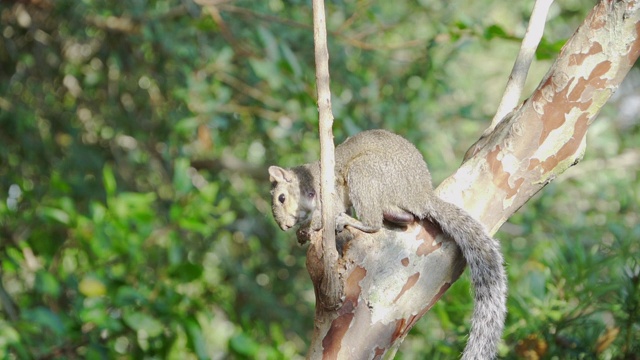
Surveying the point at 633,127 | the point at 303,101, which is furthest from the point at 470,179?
the point at 633,127

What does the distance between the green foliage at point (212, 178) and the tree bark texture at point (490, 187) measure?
24.0 inches

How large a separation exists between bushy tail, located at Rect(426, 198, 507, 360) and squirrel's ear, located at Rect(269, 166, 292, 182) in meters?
0.78

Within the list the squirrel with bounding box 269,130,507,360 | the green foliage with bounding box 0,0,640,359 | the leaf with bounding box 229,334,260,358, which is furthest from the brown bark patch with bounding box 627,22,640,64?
the leaf with bounding box 229,334,260,358

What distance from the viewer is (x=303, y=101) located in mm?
2896

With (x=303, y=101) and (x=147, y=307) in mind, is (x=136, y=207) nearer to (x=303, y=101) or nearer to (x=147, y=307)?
(x=147, y=307)

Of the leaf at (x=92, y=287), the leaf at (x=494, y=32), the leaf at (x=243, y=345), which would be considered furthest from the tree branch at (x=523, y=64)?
the leaf at (x=92, y=287)

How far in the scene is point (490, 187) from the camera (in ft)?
5.30

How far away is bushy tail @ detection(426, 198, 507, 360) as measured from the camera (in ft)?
5.39

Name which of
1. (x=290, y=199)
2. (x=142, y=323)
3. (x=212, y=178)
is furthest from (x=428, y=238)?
(x=212, y=178)

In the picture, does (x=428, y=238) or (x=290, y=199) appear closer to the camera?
(x=428, y=238)

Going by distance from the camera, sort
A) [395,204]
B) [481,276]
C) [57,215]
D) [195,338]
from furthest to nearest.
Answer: [57,215]
[195,338]
[395,204]
[481,276]

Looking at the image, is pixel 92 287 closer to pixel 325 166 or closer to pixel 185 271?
pixel 185 271

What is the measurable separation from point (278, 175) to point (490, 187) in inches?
37.2

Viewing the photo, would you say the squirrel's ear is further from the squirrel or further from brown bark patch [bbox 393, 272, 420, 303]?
brown bark patch [bbox 393, 272, 420, 303]
